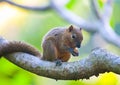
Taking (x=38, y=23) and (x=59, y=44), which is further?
(x=38, y=23)

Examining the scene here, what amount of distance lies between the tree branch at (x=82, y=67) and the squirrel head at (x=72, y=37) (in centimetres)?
42

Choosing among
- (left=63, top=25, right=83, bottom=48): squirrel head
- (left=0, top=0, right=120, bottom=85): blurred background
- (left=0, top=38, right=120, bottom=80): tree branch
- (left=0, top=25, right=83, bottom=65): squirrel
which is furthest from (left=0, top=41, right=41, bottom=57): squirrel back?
(left=0, top=0, right=120, bottom=85): blurred background

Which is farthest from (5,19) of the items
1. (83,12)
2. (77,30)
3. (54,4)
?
(77,30)

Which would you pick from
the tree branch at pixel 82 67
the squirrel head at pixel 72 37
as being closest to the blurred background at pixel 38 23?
the squirrel head at pixel 72 37

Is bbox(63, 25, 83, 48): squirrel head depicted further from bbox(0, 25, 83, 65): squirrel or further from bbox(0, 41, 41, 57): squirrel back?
bbox(0, 41, 41, 57): squirrel back

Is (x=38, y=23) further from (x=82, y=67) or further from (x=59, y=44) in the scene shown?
(x=82, y=67)

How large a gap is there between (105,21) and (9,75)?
6.01ft

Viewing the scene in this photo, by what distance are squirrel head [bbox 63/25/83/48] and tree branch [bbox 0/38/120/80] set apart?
1.38ft

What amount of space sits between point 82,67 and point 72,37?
717 millimetres

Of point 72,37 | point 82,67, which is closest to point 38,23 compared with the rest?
point 72,37

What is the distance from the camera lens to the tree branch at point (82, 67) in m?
1.71

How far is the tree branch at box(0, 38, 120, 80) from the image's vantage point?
5.62ft

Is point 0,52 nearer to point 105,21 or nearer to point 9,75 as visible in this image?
point 9,75

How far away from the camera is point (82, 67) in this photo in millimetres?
1779
